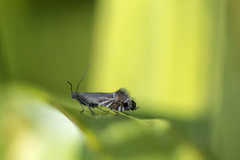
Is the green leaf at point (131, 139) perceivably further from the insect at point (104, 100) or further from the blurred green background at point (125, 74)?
A: the insect at point (104, 100)

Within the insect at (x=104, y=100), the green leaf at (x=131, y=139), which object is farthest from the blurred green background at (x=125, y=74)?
the insect at (x=104, y=100)

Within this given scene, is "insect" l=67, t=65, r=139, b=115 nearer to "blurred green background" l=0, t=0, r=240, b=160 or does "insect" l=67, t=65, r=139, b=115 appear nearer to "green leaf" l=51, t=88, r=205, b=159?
"blurred green background" l=0, t=0, r=240, b=160

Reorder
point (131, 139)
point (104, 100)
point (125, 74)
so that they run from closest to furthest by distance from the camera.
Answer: point (131, 139)
point (125, 74)
point (104, 100)

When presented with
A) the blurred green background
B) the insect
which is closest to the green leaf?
the blurred green background

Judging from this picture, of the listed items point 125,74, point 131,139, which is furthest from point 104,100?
point 131,139

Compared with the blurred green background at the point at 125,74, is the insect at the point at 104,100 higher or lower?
lower

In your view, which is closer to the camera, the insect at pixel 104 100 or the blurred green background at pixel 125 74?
the blurred green background at pixel 125 74

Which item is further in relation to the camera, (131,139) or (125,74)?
(125,74)

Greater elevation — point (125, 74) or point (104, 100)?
point (125, 74)

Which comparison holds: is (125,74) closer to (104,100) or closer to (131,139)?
(131,139)
